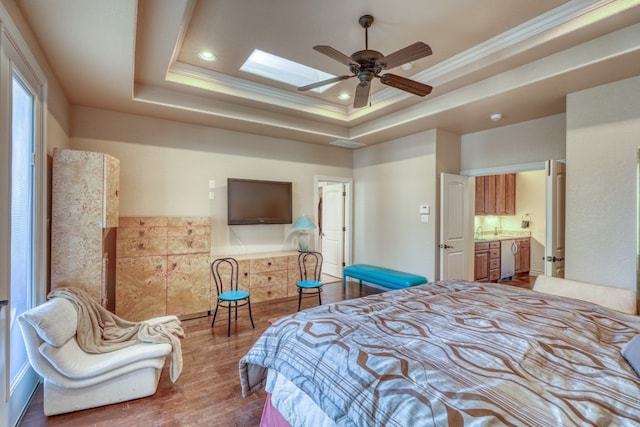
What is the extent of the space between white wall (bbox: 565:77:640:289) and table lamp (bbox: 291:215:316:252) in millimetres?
3360

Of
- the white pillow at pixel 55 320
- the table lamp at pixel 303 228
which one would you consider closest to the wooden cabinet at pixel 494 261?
the table lamp at pixel 303 228

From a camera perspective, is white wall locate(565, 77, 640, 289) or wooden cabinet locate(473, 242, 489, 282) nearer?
white wall locate(565, 77, 640, 289)

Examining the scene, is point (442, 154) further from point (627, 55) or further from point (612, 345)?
point (612, 345)

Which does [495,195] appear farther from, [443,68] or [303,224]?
[303,224]

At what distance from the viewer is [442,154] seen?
463cm

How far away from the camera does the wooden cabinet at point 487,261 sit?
5.70 meters

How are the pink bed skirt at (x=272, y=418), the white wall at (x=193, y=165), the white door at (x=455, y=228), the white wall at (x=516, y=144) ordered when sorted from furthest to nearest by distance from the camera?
the white door at (x=455, y=228)
the white wall at (x=193, y=165)
the white wall at (x=516, y=144)
the pink bed skirt at (x=272, y=418)

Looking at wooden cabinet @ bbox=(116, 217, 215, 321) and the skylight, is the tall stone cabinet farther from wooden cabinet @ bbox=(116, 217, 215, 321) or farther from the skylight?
the skylight

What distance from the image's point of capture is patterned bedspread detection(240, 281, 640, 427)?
0.98 metres

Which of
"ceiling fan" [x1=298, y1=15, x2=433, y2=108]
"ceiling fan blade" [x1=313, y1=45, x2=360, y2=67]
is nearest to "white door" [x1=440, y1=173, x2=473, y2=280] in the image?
"ceiling fan" [x1=298, y1=15, x2=433, y2=108]

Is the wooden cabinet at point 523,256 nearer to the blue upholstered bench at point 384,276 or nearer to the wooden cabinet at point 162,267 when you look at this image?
the blue upholstered bench at point 384,276

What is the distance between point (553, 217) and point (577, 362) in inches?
98.7

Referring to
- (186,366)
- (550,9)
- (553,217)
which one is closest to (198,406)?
(186,366)

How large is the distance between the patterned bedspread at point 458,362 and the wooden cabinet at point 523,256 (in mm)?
5127
